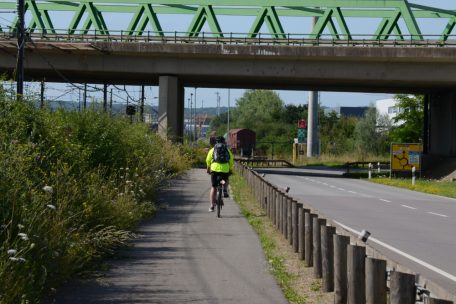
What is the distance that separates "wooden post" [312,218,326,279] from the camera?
8905 mm

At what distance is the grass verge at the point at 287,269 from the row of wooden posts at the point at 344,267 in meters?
0.14

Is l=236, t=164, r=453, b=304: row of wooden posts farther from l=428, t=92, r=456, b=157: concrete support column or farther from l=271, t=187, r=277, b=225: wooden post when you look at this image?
l=428, t=92, r=456, b=157: concrete support column

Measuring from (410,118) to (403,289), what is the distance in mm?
78558

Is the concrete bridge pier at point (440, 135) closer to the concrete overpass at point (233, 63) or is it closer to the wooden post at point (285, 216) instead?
the concrete overpass at point (233, 63)

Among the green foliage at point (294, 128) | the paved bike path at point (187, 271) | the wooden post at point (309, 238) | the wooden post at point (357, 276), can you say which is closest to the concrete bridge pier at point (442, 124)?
the green foliage at point (294, 128)

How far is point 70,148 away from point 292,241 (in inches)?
157

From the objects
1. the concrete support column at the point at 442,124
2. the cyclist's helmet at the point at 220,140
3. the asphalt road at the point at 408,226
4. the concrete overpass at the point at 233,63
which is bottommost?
the asphalt road at the point at 408,226

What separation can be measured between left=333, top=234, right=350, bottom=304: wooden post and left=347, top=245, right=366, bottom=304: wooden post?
0.63 m

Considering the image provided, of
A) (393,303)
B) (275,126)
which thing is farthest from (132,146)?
(275,126)

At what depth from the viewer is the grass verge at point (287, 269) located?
8.19 m

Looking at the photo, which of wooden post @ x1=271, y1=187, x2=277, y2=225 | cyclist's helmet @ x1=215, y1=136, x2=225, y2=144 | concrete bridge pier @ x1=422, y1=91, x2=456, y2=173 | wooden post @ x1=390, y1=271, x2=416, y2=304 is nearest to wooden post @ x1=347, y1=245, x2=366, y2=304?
wooden post @ x1=390, y1=271, x2=416, y2=304

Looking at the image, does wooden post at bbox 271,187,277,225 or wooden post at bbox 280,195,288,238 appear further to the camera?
wooden post at bbox 271,187,277,225

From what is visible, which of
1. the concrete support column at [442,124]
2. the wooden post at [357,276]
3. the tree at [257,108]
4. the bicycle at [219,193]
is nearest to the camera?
the wooden post at [357,276]

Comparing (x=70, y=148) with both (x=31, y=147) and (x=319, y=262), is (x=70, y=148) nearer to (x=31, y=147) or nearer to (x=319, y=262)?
(x=31, y=147)
